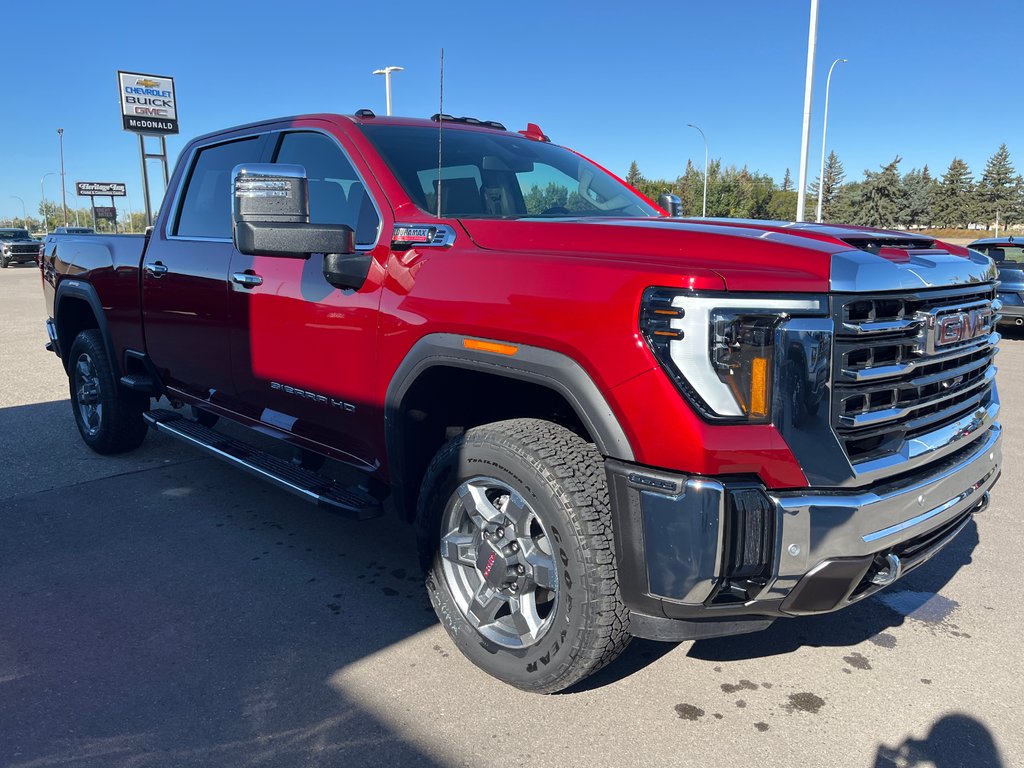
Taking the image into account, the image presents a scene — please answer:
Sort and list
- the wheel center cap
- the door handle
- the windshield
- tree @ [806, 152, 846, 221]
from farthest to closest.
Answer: tree @ [806, 152, 846, 221] → the door handle → the windshield → the wheel center cap

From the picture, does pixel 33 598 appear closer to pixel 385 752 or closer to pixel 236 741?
pixel 236 741

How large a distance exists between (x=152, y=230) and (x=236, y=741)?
3.41 meters

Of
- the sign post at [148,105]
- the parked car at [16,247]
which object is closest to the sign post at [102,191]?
the parked car at [16,247]

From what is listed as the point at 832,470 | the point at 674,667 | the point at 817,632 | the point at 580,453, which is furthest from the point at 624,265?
the point at 817,632

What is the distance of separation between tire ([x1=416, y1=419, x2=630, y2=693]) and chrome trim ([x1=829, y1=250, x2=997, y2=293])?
2.87ft

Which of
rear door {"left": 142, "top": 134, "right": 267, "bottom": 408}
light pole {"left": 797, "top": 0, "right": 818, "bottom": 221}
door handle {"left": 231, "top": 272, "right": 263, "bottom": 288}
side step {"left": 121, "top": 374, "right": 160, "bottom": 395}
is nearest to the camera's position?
door handle {"left": 231, "top": 272, "right": 263, "bottom": 288}

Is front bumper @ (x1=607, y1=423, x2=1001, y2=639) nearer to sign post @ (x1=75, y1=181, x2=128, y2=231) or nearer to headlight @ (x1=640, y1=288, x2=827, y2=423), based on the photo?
headlight @ (x1=640, y1=288, x2=827, y2=423)

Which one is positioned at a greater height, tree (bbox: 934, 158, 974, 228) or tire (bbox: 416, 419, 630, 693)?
tree (bbox: 934, 158, 974, 228)

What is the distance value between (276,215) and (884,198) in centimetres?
8365

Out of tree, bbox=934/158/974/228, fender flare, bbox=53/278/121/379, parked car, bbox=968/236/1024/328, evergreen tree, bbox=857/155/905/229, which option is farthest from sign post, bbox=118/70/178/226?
tree, bbox=934/158/974/228

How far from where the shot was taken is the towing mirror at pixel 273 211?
293 cm

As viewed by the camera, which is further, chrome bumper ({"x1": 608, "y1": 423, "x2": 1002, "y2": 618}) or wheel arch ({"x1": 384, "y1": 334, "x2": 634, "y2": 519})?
wheel arch ({"x1": 384, "y1": 334, "x2": 634, "y2": 519})

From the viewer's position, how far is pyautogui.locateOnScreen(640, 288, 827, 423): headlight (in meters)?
2.12

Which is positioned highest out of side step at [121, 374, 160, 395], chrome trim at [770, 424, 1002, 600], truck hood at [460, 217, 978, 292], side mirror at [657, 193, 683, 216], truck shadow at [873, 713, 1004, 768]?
side mirror at [657, 193, 683, 216]
